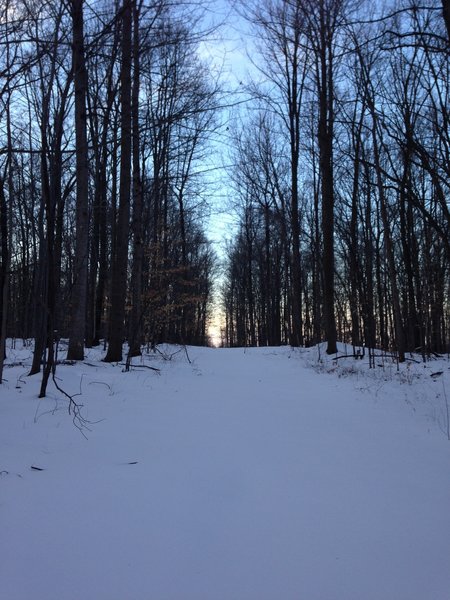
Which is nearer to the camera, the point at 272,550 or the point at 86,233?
the point at 272,550

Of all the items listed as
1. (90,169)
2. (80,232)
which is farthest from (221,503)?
(90,169)

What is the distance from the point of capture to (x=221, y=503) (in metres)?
2.28

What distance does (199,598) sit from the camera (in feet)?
4.93

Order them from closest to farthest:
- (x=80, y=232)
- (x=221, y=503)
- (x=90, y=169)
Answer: (x=221, y=503) → (x=80, y=232) → (x=90, y=169)

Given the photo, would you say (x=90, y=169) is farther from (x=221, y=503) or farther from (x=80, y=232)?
(x=221, y=503)

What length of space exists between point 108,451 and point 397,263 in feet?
73.4

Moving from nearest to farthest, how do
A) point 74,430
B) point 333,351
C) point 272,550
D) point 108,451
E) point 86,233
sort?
point 272,550 < point 108,451 < point 74,430 < point 86,233 < point 333,351

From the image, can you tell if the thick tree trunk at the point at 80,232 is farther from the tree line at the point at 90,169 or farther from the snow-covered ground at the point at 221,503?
the snow-covered ground at the point at 221,503

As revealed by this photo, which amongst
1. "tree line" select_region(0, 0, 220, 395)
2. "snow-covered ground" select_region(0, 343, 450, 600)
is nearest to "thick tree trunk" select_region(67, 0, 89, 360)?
"tree line" select_region(0, 0, 220, 395)

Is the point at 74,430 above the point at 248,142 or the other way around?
the other way around

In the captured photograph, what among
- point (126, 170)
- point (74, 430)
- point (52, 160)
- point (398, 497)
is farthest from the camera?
point (126, 170)

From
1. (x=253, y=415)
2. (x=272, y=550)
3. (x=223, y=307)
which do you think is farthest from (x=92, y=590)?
(x=223, y=307)

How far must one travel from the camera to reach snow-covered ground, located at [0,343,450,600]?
1.61 meters

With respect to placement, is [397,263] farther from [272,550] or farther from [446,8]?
[272,550]
